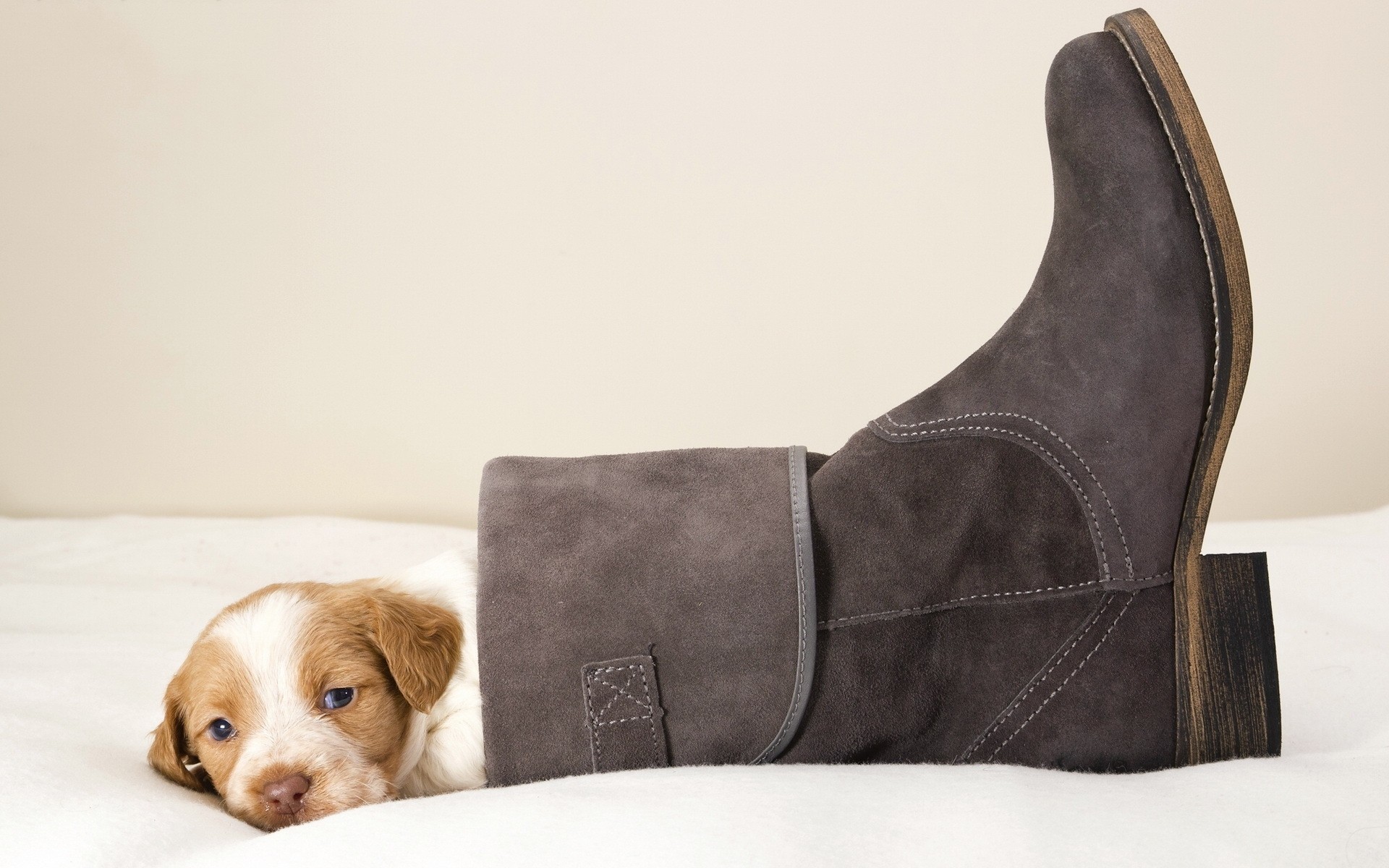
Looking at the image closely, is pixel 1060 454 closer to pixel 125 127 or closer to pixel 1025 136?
pixel 1025 136

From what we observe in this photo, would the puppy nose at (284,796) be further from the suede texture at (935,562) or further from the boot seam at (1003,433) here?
the boot seam at (1003,433)

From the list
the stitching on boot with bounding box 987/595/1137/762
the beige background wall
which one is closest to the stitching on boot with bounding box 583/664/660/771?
the stitching on boot with bounding box 987/595/1137/762

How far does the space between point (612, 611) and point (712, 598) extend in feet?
0.34

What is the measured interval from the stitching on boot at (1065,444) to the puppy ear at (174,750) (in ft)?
2.81

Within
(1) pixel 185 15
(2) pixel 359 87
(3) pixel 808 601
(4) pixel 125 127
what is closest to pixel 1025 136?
(2) pixel 359 87

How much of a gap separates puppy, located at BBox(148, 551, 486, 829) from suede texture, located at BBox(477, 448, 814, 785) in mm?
118

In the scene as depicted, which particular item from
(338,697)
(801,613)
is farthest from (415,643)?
(801,613)

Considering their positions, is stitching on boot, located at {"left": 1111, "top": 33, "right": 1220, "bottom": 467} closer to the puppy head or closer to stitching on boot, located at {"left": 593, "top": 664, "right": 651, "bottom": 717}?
stitching on boot, located at {"left": 593, "top": 664, "right": 651, "bottom": 717}

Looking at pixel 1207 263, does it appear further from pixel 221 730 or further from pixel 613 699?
pixel 221 730

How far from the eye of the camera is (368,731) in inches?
45.1

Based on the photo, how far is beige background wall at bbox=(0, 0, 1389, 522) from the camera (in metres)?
2.59

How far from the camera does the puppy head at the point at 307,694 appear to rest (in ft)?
3.59

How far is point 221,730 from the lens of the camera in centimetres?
115

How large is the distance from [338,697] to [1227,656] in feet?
3.13
